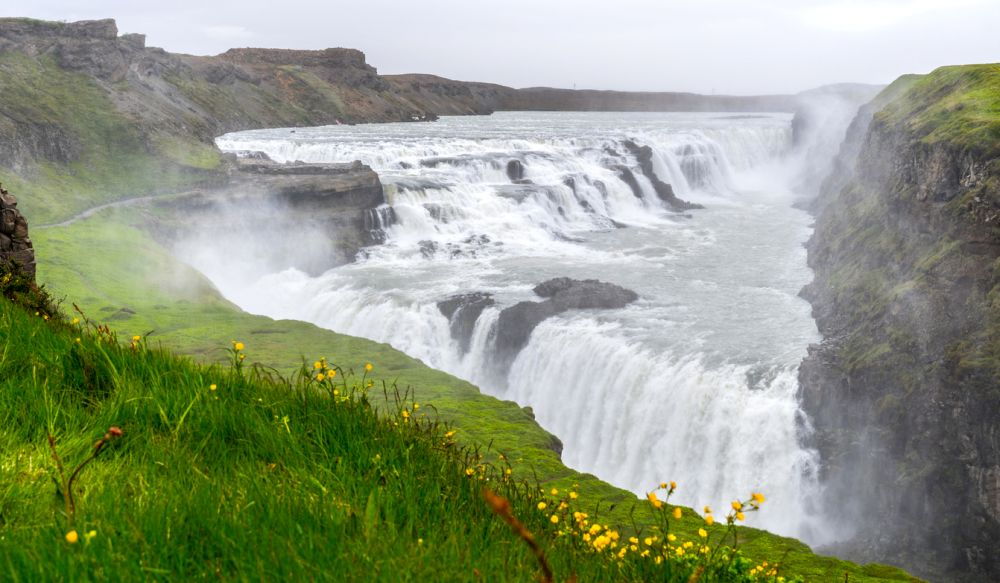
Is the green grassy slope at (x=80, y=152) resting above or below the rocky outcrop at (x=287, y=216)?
above

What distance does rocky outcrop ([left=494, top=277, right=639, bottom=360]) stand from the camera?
25.0 metres

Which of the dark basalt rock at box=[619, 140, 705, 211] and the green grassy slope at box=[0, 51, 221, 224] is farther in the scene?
the dark basalt rock at box=[619, 140, 705, 211]

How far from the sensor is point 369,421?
4406 mm

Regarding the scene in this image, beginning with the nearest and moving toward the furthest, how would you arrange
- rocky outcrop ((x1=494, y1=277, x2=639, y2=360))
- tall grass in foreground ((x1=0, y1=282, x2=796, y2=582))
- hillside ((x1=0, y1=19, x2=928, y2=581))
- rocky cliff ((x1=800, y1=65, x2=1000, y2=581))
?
tall grass in foreground ((x1=0, y1=282, x2=796, y2=582))
hillside ((x1=0, y1=19, x2=928, y2=581))
rocky cliff ((x1=800, y1=65, x2=1000, y2=581))
rocky outcrop ((x1=494, y1=277, x2=639, y2=360))

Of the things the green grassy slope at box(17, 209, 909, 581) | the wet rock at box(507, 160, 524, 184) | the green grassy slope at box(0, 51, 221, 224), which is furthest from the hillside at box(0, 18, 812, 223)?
the wet rock at box(507, 160, 524, 184)

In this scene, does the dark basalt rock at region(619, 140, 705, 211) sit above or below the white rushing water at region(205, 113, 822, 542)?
above

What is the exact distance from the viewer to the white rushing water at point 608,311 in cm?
1939

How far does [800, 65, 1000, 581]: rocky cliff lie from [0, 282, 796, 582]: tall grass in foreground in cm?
1357

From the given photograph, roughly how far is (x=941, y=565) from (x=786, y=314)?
37.4 ft

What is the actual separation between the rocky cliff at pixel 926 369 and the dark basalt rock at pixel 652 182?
81.4ft

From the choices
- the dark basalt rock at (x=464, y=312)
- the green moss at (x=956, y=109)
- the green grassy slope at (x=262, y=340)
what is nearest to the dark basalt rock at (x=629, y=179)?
the green moss at (x=956, y=109)

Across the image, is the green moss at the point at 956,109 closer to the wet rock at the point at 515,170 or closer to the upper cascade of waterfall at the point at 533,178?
the upper cascade of waterfall at the point at 533,178

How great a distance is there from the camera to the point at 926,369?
18.2m

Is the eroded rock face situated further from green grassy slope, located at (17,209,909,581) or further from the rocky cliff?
the rocky cliff
